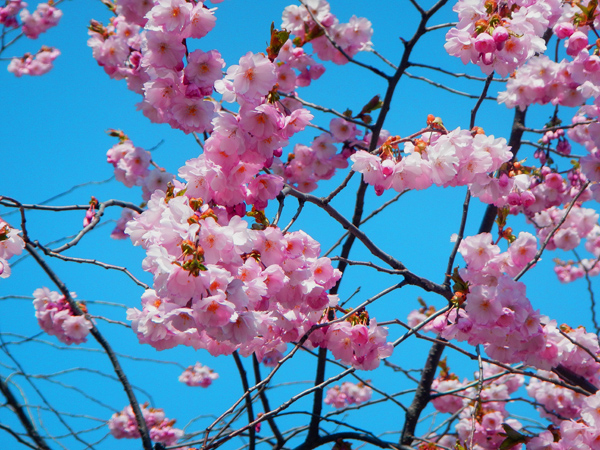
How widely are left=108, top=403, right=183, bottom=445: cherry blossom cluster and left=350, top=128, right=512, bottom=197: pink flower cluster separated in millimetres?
3325

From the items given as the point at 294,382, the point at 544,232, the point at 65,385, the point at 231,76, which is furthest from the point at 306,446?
the point at 544,232

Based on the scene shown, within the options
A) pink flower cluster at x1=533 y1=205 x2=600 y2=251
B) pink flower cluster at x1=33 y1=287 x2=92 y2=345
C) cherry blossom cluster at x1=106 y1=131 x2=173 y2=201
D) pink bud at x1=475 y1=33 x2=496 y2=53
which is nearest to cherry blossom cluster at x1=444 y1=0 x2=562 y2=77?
pink bud at x1=475 y1=33 x2=496 y2=53

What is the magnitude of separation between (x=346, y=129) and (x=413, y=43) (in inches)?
24.8

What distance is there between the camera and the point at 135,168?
129 inches

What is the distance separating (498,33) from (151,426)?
3927 mm

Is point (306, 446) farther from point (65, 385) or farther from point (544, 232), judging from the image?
point (544, 232)

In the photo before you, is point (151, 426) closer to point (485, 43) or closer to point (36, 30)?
point (485, 43)

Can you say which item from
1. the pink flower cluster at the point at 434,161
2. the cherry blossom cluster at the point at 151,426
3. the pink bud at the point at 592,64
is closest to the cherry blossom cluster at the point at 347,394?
the cherry blossom cluster at the point at 151,426

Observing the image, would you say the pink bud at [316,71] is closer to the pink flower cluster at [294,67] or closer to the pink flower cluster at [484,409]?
the pink flower cluster at [294,67]

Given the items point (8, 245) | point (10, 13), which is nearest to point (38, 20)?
point (10, 13)

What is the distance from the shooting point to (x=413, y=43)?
260 centimetres

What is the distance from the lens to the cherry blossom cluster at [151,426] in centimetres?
405

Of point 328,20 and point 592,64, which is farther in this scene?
point 328,20

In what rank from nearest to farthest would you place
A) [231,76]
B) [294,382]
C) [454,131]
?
[231,76]
[454,131]
[294,382]
